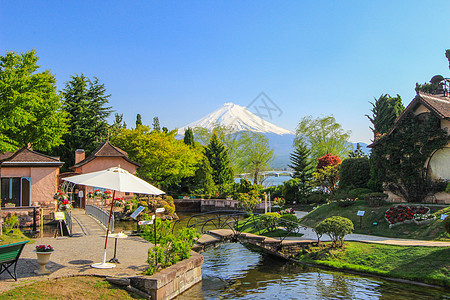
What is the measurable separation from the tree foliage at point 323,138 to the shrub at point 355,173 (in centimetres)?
2127

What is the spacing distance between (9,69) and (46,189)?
1580 centimetres

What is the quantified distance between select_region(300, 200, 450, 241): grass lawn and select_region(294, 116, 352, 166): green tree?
2920 cm

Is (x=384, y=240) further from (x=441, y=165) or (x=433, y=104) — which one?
(x=433, y=104)

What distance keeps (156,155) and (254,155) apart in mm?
19984

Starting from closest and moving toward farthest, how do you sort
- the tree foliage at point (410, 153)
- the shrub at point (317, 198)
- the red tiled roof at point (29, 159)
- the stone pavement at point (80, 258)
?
the stone pavement at point (80, 258)
the tree foliage at point (410, 153)
the red tiled roof at point (29, 159)
the shrub at point (317, 198)

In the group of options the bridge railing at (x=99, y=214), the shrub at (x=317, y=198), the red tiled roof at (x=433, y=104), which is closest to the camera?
the bridge railing at (x=99, y=214)

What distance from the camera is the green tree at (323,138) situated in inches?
2121

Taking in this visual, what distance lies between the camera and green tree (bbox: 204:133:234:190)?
50.6 m

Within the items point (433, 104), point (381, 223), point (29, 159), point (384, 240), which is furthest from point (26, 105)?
point (433, 104)

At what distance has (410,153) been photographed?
23.5 meters

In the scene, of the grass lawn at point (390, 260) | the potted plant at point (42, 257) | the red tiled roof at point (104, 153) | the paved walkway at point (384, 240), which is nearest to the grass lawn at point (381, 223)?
the paved walkway at point (384, 240)

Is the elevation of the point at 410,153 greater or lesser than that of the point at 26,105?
lesser

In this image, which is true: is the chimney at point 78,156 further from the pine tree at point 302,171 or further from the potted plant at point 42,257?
the potted plant at point 42,257

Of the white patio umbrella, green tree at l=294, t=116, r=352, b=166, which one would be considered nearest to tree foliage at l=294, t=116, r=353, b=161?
green tree at l=294, t=116, r=352, b=166
